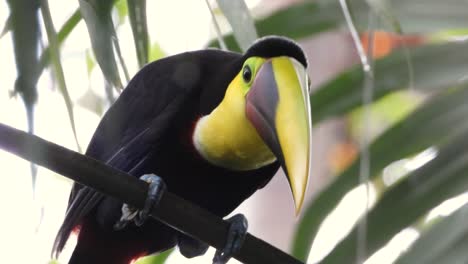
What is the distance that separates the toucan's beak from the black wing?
0.15m

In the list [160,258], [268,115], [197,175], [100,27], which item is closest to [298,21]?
[268,115]

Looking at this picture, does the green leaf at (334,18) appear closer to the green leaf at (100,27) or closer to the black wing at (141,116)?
the black wing at (141,116)

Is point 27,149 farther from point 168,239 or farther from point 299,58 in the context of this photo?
point 168,239

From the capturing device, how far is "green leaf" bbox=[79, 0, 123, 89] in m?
0.58

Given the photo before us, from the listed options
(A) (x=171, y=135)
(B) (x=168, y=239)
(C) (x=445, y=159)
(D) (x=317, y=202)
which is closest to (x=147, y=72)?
(A) (x=171, y=135)

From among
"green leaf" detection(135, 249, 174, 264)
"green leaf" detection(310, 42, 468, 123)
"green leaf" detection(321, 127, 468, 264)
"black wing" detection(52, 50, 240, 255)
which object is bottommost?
"green leaf" detection(135, 249, 174, 264)

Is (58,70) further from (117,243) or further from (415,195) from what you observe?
(117,243)

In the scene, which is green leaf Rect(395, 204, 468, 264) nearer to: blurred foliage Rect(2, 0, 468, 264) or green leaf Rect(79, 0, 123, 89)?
blurred foliage Rect(2, 0, 468, 264)

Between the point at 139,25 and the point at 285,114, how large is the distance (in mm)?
291

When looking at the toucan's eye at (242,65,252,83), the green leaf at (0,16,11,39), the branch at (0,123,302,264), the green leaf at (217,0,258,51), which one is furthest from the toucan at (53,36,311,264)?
the green leaf at (0,16,11,39)

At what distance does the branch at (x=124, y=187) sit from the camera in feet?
1.90

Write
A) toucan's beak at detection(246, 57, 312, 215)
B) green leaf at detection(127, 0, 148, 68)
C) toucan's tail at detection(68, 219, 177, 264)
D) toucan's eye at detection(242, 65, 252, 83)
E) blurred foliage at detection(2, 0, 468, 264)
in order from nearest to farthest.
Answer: green leaf at detection(127, 0, 148, 68), toucan's beak at detection(246, 57, 312, 215), blurred foliage at detection(2, 0, 468, 264), toucan's eye at detection(242, 65, 252, 83), toucan's tail at detection(68, 219, 177, 264)

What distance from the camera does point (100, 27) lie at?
0.58 m

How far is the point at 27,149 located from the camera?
1.86 ft
